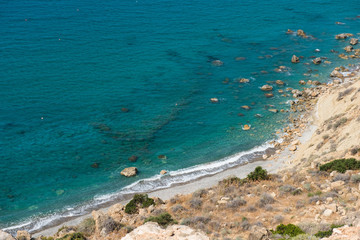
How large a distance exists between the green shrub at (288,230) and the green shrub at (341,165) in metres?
10.4

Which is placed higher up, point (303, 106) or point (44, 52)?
point (44, 52)

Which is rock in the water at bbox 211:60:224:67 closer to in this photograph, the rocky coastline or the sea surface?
the sea surface

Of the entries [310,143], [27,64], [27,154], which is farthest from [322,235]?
[27,64]

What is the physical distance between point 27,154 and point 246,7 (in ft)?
242

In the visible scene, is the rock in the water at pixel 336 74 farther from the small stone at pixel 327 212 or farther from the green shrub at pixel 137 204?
the small stone at pixel 327 212

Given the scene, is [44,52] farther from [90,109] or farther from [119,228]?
[119,228]

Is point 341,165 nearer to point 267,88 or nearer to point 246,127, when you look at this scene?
point 246,127

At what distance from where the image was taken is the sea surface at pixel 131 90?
41688 millimetres

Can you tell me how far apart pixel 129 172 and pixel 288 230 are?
77.7 feet

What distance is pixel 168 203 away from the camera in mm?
31125

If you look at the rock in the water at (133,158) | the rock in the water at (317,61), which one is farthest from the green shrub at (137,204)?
the rock in the water at (317,61)

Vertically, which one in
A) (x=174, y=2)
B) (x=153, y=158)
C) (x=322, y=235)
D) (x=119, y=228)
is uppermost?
(x=174, y=2)

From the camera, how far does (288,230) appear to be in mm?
21250

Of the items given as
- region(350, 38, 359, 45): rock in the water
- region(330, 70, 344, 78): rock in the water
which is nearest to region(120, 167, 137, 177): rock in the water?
region(330, 70, 344, 78): rock in the water
